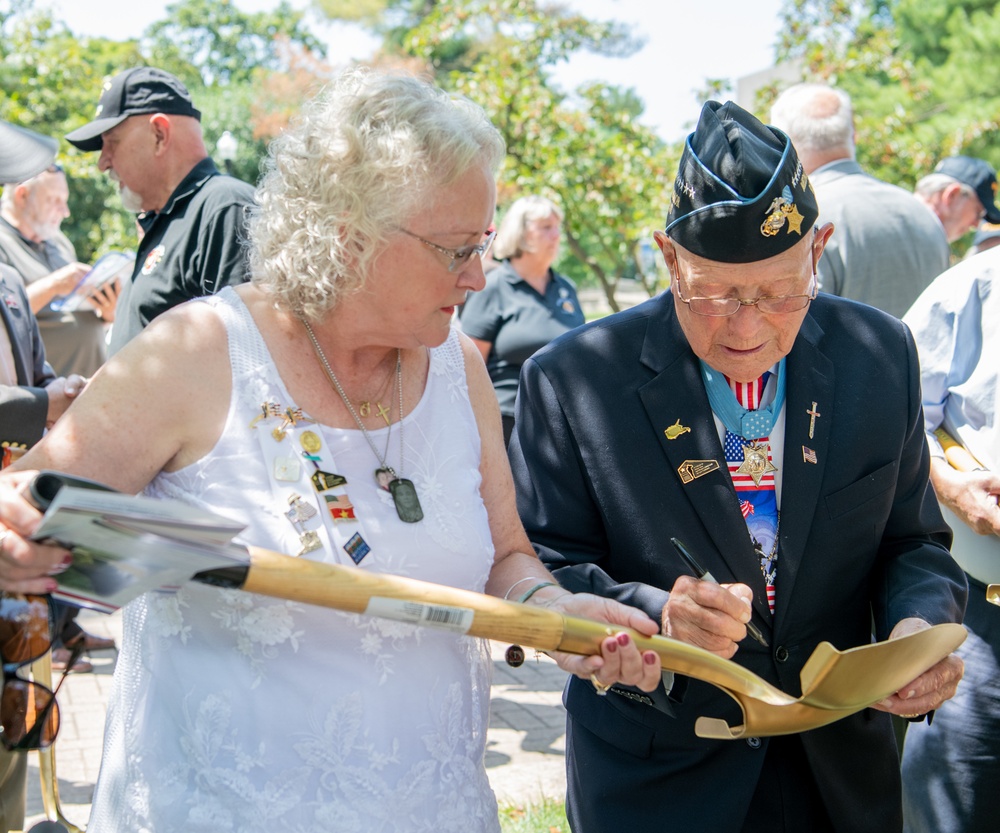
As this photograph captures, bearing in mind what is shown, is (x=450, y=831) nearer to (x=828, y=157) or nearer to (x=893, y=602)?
(x=893, y=602)

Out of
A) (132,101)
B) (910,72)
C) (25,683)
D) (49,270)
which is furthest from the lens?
(910,72)

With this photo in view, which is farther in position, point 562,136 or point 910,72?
point 910,72

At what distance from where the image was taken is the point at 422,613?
1.64 m

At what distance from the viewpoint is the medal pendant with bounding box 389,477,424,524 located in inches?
79.4

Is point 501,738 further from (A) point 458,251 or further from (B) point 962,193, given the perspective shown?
(B) point 962,193

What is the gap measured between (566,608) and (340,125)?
97cm

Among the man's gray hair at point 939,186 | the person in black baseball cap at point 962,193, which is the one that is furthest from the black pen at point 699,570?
the man's gray hair at point 939,186

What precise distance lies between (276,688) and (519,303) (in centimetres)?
466

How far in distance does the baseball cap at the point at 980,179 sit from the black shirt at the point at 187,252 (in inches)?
183

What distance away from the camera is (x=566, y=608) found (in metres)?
2.02

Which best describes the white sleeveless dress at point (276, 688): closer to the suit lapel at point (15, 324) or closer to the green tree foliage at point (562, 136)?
the suit lapel at point (15, 324)

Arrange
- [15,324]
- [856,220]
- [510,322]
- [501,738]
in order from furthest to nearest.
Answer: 1. [510,322]
2. [501,738]
3. [856,220]
4. [15,324]

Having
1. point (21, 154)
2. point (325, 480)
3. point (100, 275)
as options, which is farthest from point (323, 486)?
point (100, 275)

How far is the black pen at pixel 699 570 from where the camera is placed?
206 centimetres
